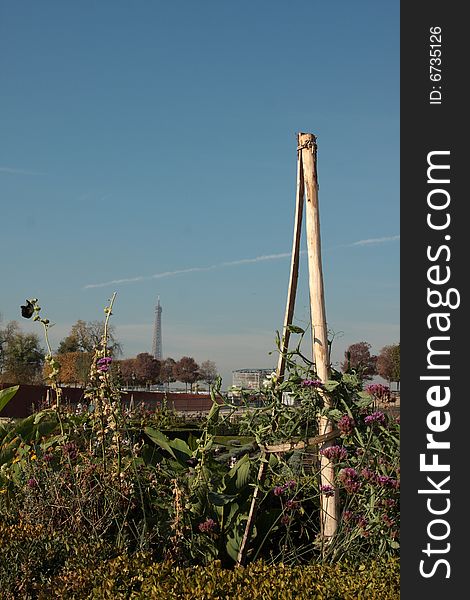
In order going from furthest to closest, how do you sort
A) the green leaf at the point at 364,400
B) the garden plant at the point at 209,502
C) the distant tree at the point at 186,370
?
the distant tree at the point at 186,370 < the green leaf at the point at 364,400 < the garden plant at the point at 209,502

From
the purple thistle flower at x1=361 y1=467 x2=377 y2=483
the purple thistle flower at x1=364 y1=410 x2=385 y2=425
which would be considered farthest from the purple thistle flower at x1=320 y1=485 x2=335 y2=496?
the purple thistle flower at x1=364 y1=410 x2=385 y2=425

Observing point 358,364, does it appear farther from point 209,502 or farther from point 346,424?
point 209,502

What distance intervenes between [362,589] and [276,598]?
404mm

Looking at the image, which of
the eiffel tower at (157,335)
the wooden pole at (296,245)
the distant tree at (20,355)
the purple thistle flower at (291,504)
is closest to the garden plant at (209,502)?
the purple thistle flower at (291,504)

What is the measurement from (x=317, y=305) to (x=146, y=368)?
158ft

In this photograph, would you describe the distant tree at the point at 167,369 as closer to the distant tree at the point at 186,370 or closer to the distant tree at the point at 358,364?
the distant tree at the point at 186,370

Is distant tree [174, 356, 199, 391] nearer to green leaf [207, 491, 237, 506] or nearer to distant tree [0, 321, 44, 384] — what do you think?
distant tree [0, 321, 44, 384]

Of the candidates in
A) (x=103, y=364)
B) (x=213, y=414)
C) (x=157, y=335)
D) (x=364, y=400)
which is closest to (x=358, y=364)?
(x=364, y=400)

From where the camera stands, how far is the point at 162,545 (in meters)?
4.14

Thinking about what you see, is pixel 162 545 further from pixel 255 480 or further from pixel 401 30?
pixel 401 30

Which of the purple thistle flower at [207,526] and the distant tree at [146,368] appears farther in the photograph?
the distant tree at [146,368]

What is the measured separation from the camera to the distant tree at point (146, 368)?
49.8 metres

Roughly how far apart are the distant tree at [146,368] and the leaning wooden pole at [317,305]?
44931mm

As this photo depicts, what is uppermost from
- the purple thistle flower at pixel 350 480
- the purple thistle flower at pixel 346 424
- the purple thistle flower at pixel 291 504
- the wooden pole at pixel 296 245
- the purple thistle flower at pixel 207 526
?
the wooden pole at pixel 296 245
